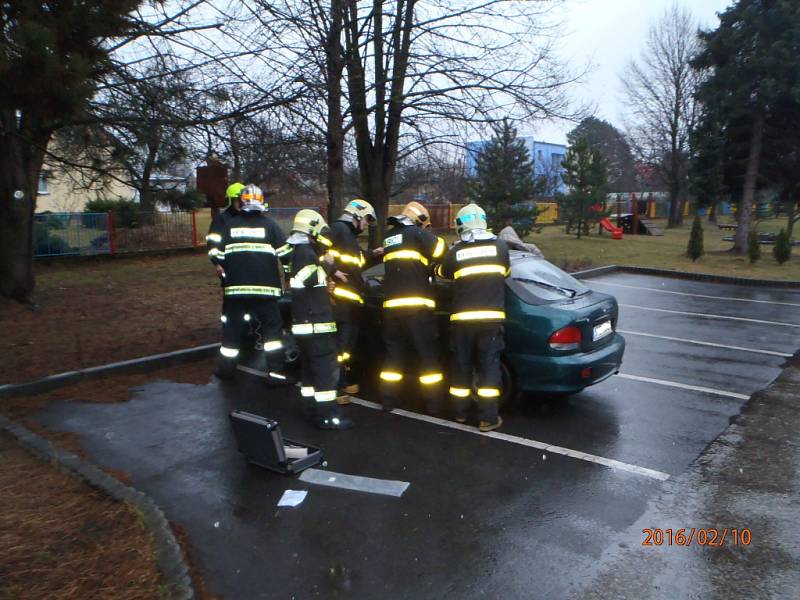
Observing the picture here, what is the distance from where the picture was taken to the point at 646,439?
5438 millimetres

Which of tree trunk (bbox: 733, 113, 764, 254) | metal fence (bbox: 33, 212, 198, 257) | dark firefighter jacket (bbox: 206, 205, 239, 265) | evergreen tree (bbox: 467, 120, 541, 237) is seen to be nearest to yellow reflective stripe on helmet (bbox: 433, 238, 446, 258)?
dark firefighter jacket (bbox: 206, 205, 239, 265)

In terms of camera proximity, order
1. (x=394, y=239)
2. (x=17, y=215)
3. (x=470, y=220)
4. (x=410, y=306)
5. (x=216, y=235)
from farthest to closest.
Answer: (x=17, y=215)
(x=216, y=235)
(x=394, y=239)
(x=410, y=306)
(x=470, y=220)

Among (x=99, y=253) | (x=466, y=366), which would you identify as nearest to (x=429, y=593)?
(x=466, y=366)

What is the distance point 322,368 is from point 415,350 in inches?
40.1

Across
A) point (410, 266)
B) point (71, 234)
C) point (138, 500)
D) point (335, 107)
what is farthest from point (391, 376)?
point (71, 234)

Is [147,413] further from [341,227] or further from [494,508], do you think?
[494,508]

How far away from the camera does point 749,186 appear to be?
68.0 feet

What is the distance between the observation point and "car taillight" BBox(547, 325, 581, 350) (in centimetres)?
562

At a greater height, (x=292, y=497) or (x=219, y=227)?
(x=219, y=227)

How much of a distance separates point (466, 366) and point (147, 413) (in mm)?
3096

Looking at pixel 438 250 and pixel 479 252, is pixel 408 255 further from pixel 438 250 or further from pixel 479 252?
pixel 479 252

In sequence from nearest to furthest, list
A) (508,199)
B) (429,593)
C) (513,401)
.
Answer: (429,593), (513,401), (508,199)

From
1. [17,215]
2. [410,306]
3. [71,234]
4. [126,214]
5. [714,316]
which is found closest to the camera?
[410,306]

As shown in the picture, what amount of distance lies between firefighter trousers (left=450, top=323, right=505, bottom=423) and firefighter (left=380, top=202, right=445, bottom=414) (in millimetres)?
298
